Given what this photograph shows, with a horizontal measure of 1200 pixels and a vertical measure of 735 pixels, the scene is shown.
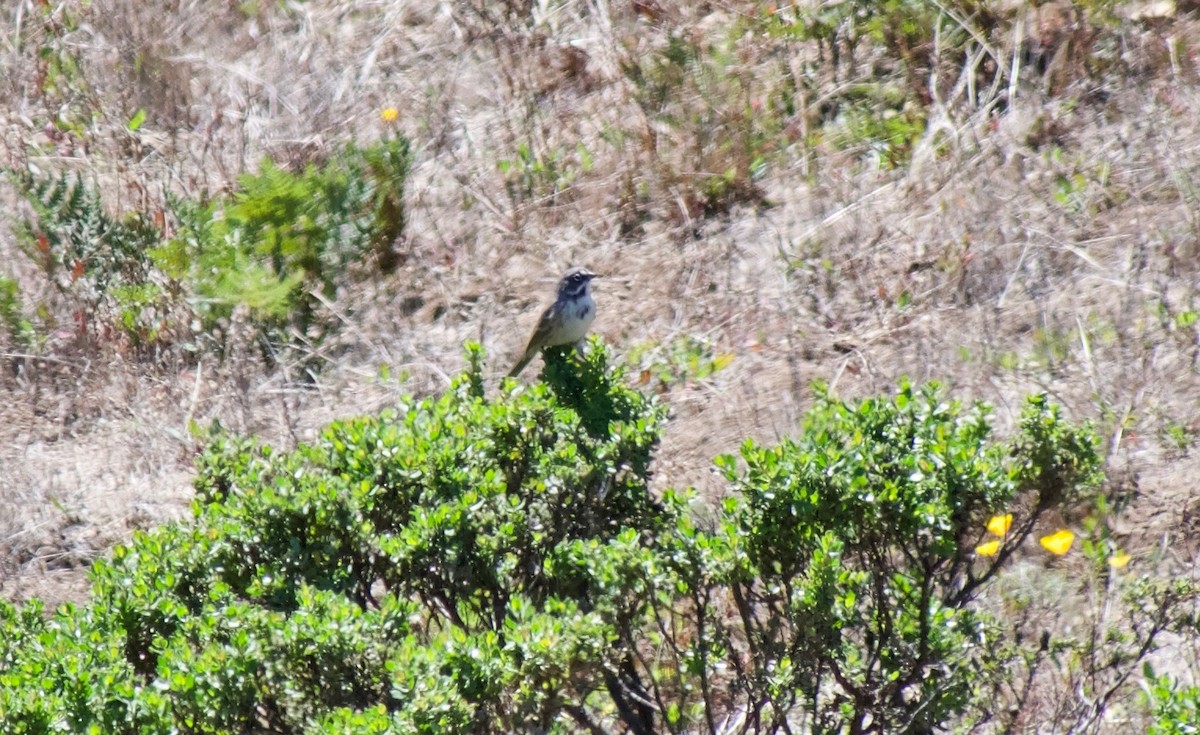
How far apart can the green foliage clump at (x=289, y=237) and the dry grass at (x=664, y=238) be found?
218 millimetres

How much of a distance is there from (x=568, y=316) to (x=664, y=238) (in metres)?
1.38

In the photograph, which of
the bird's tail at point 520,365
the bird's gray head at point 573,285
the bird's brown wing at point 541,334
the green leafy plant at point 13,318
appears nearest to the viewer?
the bird's brown wing at point 541,334

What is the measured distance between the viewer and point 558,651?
3209mm

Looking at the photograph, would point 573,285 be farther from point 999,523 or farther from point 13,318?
point 13,318

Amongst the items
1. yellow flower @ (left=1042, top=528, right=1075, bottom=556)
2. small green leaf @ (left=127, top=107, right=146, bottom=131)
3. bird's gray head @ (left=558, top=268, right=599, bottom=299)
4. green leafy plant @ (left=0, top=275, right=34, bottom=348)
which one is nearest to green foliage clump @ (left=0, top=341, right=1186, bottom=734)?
yellow flower @ (left=1042, top=528, right=1075, bottom=556)

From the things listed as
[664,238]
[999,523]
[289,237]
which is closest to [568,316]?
[664,238]

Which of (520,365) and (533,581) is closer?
(533,581)

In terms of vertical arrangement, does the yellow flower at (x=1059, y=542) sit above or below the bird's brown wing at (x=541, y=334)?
below

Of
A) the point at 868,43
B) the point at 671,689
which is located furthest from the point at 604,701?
the point at 868,43

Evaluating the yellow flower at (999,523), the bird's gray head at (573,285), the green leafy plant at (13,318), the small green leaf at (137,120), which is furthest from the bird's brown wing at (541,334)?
the small green leaf at (137,120)

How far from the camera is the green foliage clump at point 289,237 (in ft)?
21.9

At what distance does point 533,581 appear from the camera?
152 inches

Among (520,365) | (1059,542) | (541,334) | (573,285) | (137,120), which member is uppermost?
(137,120)

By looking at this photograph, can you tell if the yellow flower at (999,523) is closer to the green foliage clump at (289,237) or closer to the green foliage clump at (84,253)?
the green foliage clump at (289,237)
